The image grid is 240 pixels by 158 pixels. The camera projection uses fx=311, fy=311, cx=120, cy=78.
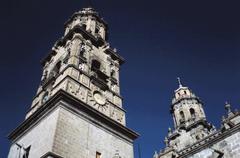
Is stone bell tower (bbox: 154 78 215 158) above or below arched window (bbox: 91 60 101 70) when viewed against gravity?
above

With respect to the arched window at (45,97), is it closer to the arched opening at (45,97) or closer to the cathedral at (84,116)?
the arched opening at (45,97)

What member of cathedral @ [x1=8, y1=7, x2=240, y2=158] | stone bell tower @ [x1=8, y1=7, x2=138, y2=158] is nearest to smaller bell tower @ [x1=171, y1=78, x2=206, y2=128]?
cathedral @ [x1=8, y1=7, x2=240, y2=158]

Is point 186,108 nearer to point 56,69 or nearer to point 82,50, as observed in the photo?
point 82,50

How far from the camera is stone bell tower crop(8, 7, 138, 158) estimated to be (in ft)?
69.0

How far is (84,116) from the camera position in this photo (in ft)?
76.0

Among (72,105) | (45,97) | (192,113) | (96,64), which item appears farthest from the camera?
(192,113)

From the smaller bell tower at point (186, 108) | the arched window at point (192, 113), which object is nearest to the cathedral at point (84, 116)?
the smaller bell tower at point (186, 108)

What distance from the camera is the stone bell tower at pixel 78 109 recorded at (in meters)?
21.0

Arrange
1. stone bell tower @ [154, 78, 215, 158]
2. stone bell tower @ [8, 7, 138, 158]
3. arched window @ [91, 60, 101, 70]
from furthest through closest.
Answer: stone bell tower @ [154, 78, 215, 158]
arched window @ [91, 60, 101, 70]
stone bell tower @ [8, 7, 138, 158]

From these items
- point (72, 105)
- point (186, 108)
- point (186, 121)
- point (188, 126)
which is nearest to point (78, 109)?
point (72, 105)

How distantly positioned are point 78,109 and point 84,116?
0.70 meters

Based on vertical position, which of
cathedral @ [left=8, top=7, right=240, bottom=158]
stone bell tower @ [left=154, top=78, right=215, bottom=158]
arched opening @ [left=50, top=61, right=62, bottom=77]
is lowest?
cathedral @ [left=8, top=7, right=240, bottom=158]

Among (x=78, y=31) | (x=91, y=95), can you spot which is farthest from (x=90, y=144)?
(x=78, y=31)

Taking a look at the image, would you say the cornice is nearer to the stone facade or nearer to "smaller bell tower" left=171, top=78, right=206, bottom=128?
the stone facade
